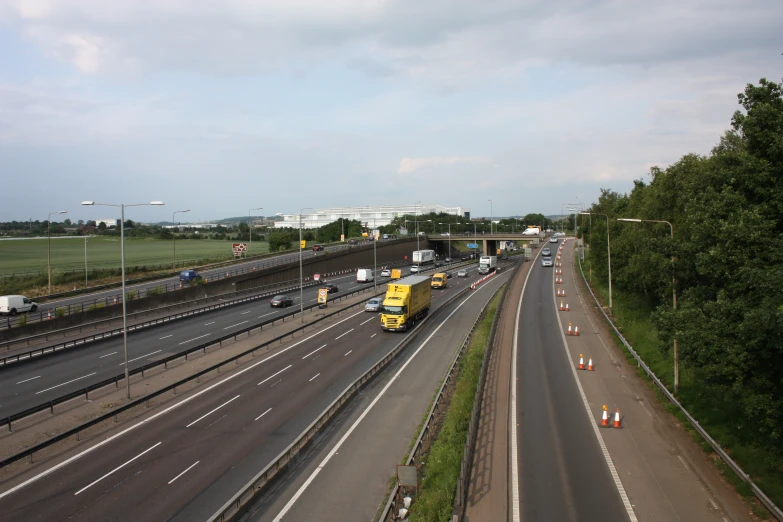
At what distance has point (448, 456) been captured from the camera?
18125mm

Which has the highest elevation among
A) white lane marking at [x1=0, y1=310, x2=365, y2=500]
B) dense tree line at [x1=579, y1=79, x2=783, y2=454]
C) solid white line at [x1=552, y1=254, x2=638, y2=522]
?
dense tree line at [x1=579, y1=79, x2=783, y2=454]

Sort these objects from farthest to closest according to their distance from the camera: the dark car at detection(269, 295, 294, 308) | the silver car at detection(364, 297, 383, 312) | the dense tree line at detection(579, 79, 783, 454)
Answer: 1. the dark car at detection(269, 295, 294, 308)
2. the silver car at detection(364, 297, 383, 312)
3. the dense tree line at detection(579, 79, 783, 454)

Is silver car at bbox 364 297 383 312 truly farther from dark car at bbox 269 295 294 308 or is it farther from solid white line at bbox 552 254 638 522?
solid white line at bbox 552 254 638 522

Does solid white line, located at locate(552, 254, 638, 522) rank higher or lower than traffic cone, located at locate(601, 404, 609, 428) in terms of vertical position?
lower

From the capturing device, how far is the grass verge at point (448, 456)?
48.2 feet

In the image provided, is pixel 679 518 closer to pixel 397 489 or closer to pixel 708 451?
pixel 708 451

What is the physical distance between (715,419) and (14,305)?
2136 inches

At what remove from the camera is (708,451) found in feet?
61.6

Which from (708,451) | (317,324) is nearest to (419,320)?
(317,324)

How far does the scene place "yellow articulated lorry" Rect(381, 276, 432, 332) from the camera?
41.7m

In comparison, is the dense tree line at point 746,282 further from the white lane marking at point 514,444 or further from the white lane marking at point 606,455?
the white lane marking at point 514,444

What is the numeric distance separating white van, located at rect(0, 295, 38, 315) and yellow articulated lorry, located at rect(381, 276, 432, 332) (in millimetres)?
33458

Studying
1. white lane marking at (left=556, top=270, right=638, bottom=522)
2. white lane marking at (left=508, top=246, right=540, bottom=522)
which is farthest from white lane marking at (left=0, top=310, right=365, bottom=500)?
white lane marking at (left=556, top=270, right=638, bottom=522)

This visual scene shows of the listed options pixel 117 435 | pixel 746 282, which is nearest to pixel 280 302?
pixel 117 435
